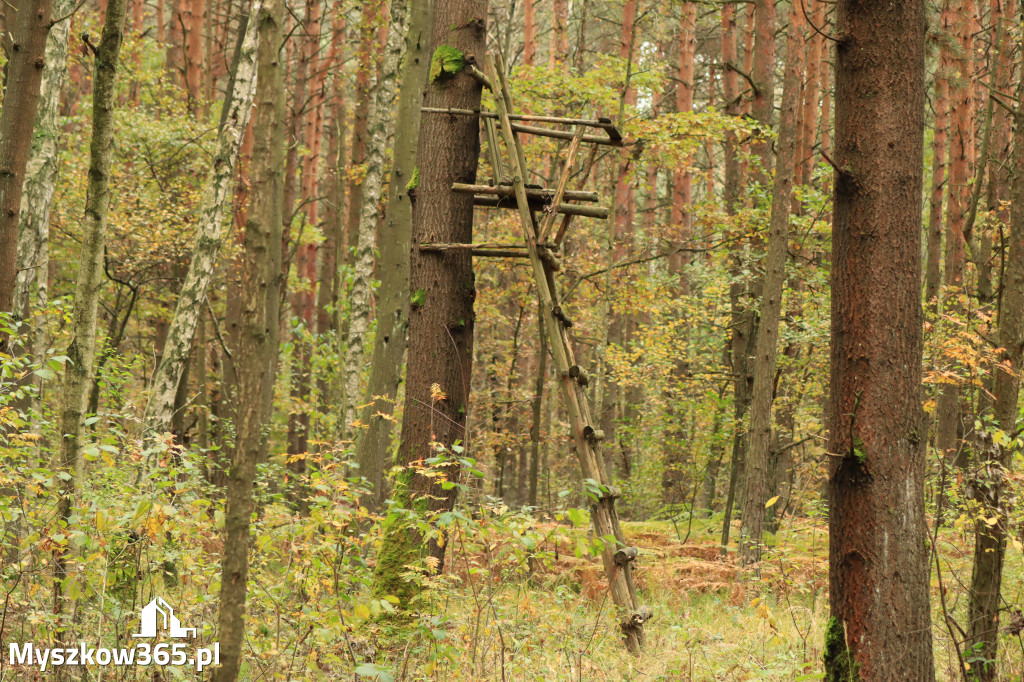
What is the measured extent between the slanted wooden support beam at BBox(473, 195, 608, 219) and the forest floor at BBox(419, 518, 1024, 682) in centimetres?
296

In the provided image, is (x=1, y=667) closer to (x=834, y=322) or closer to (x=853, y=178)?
(x=834, y=322)

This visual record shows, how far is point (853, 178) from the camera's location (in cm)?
405

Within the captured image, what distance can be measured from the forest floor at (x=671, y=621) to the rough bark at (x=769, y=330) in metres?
0.73

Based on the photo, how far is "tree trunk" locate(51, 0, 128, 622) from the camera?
4824mm

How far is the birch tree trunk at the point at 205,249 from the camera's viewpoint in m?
7.82

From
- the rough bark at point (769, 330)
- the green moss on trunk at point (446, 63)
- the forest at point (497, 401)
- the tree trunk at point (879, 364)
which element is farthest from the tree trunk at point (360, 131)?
the tree trunk at point (879, 364)

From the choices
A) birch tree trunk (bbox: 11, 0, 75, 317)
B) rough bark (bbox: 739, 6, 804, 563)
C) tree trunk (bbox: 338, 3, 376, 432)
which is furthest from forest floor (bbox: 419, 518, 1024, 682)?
birch tree trunk (bbox: 11, 0, 75, 317)

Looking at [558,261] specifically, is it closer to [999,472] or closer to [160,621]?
[999,472]

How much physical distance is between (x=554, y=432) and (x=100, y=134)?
13990 mm

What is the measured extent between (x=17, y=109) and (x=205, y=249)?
6.83 ft

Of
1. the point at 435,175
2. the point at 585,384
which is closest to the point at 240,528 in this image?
the point at 585,384

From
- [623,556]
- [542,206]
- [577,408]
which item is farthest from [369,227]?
[623,556]

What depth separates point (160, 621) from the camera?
A: 4.71 m

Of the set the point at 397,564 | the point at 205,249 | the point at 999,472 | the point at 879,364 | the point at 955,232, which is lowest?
the point at 397,564
